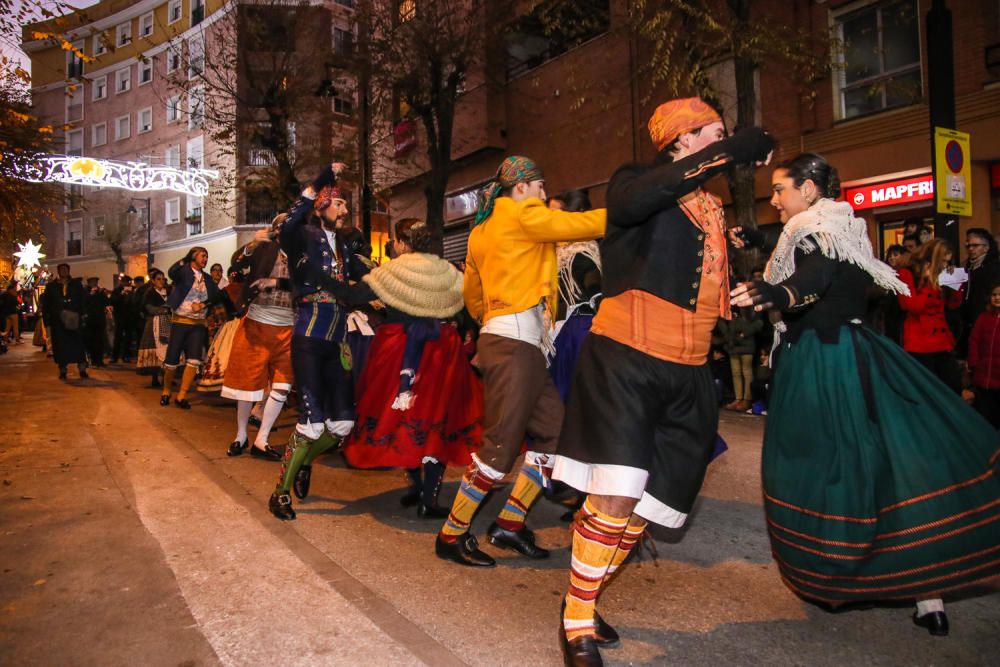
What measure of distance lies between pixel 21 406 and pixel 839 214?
414 inches

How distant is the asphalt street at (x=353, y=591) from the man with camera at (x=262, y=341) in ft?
2.87

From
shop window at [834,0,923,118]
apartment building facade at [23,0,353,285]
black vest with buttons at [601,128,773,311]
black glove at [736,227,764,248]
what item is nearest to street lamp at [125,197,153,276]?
apartment building facade at [23,0,353,285]

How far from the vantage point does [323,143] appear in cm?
2175

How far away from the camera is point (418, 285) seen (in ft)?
15.1

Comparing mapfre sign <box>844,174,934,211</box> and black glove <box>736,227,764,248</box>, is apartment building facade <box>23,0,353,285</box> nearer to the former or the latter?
mapfre sign <box>844,174,934,211</box>

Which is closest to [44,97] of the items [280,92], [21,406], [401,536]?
[280,92]

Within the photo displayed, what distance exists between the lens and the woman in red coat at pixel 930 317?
6535mm

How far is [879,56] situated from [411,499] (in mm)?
12396

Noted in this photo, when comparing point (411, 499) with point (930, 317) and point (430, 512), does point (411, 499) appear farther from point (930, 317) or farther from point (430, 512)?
point (930, 317)

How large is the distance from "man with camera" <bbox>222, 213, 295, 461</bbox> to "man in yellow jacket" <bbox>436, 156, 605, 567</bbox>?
286 centimetres

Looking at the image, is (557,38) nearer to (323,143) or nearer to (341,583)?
(323,143)


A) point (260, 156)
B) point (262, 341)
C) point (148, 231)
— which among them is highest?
point (148, 231)

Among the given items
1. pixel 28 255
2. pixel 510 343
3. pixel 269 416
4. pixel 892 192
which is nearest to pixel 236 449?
pixel 269 416

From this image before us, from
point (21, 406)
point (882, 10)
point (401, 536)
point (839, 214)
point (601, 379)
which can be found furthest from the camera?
point (882, 10)
